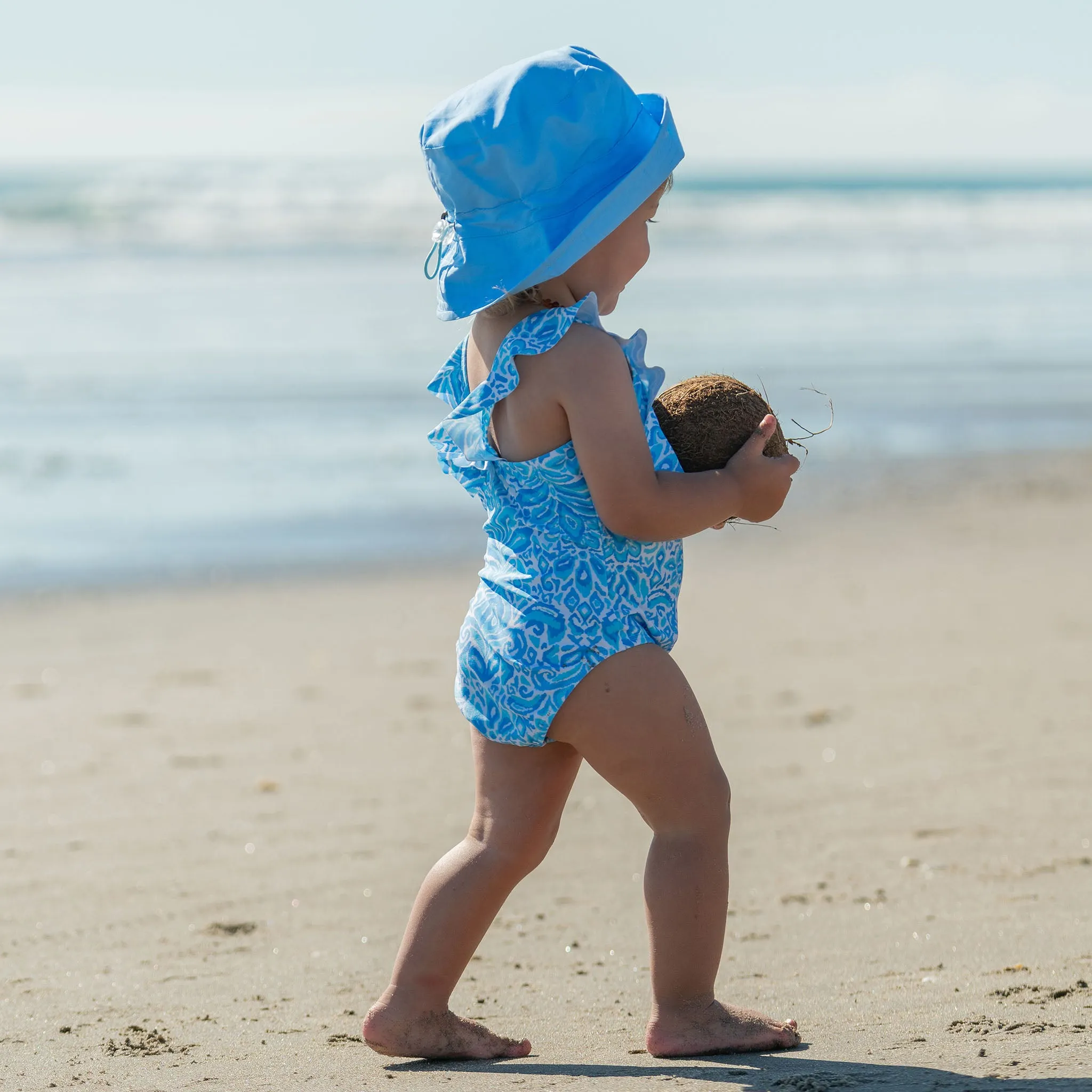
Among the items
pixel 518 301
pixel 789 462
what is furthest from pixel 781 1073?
pixel 518 301

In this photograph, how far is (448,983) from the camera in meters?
2.72

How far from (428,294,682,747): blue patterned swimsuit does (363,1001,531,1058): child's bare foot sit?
0.54m

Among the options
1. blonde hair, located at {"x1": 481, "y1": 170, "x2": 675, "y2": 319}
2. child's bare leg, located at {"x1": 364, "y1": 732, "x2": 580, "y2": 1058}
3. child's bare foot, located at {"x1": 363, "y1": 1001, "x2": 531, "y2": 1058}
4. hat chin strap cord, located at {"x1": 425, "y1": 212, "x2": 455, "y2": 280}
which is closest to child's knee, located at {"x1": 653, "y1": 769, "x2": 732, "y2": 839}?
child's bare leg, located at {"x1": 364, "y1": 732, "x2": 580, "y2": 1058}

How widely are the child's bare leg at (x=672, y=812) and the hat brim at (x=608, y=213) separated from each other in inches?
25.8

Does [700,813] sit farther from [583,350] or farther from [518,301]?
[518,301]

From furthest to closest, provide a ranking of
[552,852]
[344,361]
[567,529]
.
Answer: [344,361] < [552,852] < [567,529]

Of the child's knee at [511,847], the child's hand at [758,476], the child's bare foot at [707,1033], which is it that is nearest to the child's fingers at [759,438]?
the child's hand at [758,476]

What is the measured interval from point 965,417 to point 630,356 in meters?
10.6

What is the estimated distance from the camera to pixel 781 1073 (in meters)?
A: 2.52

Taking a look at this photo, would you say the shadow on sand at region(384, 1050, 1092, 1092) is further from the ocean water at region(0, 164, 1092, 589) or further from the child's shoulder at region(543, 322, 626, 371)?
the ocean water at region(0, 164, 1092, 589)

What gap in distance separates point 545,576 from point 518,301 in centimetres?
48

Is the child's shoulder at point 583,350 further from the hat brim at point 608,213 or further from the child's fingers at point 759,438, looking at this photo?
the child's fingers at point 759,438

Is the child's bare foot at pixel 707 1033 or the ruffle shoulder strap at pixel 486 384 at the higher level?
the ruffle shoulder strap at pixel 486 384

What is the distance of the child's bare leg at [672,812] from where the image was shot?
Result: 256 cm
